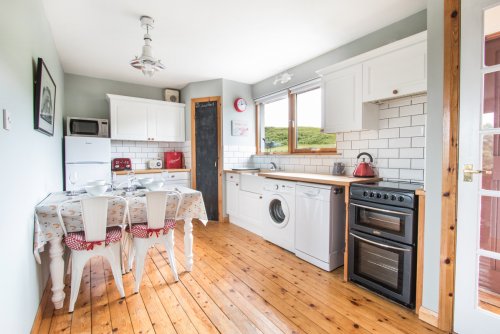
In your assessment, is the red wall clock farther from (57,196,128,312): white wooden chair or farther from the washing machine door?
(57,196,128,312): white wooden chair

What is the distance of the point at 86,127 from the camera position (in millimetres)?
3859

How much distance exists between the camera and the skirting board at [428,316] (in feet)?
5.65

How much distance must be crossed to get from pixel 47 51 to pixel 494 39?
12.0 ft

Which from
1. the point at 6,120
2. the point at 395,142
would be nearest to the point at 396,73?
the point at 395,142

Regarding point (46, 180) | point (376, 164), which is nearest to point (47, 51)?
point (46, 180)

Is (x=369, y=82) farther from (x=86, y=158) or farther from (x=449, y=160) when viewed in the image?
(x=86, y=158)

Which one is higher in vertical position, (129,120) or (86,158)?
(129,120)

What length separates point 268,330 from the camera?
169cm

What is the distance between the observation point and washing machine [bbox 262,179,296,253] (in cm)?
292

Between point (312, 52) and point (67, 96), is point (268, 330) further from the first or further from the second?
point (67, 96)

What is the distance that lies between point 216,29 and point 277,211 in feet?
7.49

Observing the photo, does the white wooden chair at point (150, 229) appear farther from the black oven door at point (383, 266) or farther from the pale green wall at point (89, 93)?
the pale green wall at point (89, 93)

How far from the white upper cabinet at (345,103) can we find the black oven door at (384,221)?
88 centimetres

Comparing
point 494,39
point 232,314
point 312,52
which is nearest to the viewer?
point 494,39
